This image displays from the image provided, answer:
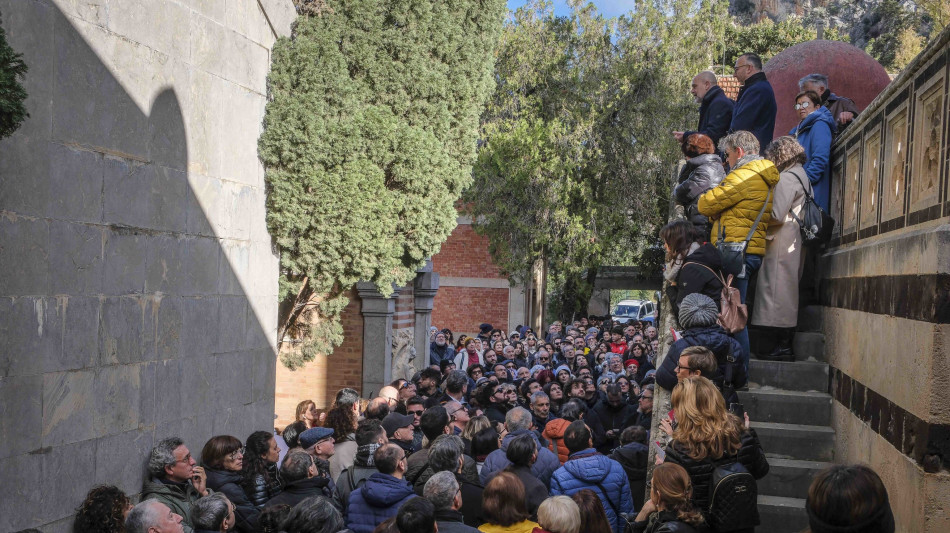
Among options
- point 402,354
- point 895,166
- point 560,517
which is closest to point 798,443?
point 895,166

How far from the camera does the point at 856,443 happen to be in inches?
205

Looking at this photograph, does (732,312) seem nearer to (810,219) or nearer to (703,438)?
(810,219)

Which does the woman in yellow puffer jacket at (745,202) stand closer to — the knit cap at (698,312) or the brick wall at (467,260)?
the knit cap at (698,312)

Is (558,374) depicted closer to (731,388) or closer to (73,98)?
(731,388)

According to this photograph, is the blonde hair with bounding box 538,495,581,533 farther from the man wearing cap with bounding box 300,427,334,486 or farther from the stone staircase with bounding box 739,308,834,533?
the man wearing cap with bounding box 300,427,334,486

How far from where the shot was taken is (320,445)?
267 inches

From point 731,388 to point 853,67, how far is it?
6.50 m

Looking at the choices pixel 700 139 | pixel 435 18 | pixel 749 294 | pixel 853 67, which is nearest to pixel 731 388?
pixel 749 294

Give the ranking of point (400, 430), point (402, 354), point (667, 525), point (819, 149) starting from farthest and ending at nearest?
point (402, 354), point (400, 430), point (819, 149), point (667, 525)

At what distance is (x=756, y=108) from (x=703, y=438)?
17.6ft

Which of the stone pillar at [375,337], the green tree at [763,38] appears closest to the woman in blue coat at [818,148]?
the stone pillar at [375,337]

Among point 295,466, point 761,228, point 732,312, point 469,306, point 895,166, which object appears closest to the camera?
point 895,166

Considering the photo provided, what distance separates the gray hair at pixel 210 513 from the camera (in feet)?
15.9

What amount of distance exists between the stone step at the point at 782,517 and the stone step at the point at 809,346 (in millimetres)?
1593
